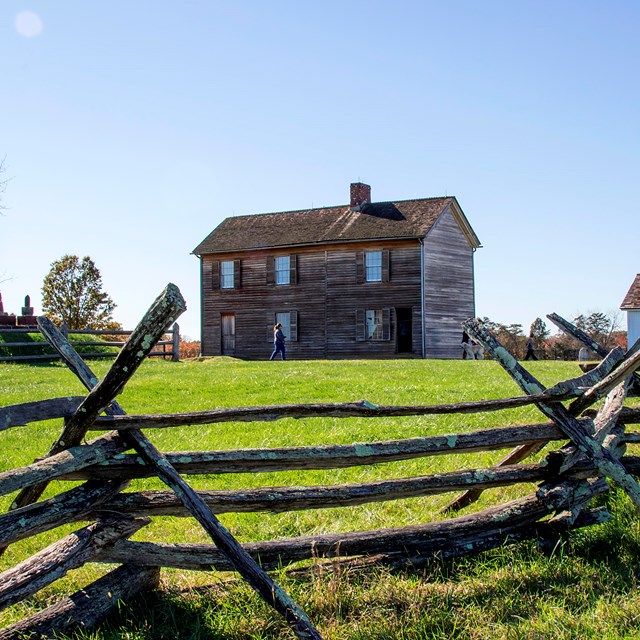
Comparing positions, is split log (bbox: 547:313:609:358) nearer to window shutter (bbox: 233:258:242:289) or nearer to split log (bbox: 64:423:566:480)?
split log (bbox: 64:423:566:480)

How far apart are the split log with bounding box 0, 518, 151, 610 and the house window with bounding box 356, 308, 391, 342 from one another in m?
26.0

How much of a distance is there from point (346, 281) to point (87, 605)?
26.9 meters

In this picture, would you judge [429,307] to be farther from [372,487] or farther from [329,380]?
[372,487]

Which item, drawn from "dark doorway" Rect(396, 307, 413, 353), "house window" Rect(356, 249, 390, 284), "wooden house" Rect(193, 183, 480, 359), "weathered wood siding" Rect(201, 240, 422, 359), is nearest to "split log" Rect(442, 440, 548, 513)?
"wooden house" Rect(193, 183, 480, 359)

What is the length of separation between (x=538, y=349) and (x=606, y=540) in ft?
108

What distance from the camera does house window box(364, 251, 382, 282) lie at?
30.0 metres

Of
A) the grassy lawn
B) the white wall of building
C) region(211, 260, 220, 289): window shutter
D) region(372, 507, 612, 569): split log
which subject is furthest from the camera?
region(211, 260, 220, 289): window shutter

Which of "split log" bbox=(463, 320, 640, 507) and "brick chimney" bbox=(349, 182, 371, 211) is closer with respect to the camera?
"split log" bbox=(463, 320, 640, 507)

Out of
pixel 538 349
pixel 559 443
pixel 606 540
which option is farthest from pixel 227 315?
pixel 606 540

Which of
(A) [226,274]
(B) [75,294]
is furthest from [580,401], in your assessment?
(B) [75,294]

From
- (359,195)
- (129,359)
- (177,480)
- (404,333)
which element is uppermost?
(359,195)

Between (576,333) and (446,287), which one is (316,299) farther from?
(576,333)

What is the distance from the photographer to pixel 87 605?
377 cm

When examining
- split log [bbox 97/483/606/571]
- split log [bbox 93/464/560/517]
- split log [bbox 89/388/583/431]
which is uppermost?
split log [bbox 89/388/583/431]
